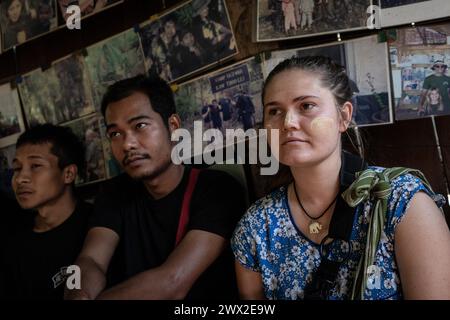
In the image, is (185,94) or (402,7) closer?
(402,7)

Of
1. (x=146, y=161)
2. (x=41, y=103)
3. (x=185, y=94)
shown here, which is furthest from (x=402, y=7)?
(x=41, y=103)

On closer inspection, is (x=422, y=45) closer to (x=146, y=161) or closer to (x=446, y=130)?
(x=446, y=130)

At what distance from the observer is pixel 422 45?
141cm

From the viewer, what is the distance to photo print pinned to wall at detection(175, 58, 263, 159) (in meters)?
1.67

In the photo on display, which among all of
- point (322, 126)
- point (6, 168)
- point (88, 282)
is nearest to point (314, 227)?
point (322, 126)

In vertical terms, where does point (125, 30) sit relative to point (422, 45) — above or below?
above

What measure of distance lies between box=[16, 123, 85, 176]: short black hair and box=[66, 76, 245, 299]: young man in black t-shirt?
376mm

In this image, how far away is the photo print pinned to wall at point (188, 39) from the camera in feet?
5.63

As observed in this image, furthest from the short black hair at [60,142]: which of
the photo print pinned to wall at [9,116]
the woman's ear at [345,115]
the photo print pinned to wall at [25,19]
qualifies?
the woman's ear at [345,115]

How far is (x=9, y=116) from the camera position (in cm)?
235

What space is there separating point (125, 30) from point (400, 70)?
1.16 meters

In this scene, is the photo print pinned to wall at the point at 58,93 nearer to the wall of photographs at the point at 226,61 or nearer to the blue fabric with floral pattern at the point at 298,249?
the wall of photographs at the point at 226,61
